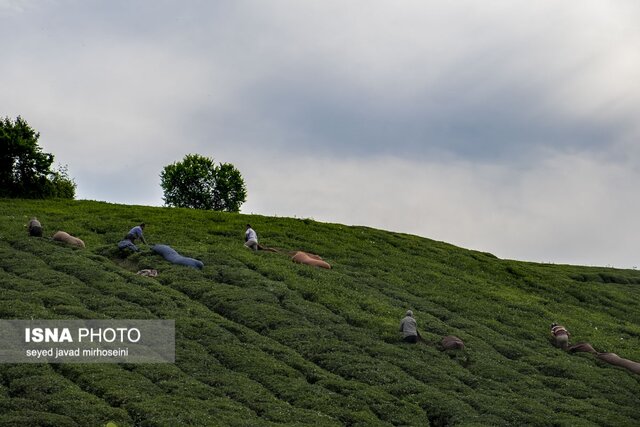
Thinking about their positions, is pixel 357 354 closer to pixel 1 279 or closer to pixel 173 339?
pixel 173 339

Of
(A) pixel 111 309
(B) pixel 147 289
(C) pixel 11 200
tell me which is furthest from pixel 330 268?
(C) pixel 11 200

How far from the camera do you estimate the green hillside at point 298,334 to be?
27.1 m

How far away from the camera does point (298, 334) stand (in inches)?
1401

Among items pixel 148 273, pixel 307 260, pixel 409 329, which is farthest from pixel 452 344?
pixel 148 273

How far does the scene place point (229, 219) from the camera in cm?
6328

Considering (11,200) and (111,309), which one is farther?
(11,200)

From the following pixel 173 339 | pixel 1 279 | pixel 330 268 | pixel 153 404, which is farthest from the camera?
pixel 330 268

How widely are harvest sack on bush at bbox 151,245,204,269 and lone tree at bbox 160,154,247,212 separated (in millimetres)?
53829

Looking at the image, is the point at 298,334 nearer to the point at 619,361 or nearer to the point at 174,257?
the point at 174,257

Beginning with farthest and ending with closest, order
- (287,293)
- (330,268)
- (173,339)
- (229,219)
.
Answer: (229,219)
(330,268)
(287,293)
(173,339)

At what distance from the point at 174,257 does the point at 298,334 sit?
12.3 meters

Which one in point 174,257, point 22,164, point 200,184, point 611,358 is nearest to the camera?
point 611,358

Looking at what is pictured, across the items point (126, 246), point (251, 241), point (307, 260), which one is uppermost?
point (251, 241)

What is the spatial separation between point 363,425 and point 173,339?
9336mm
